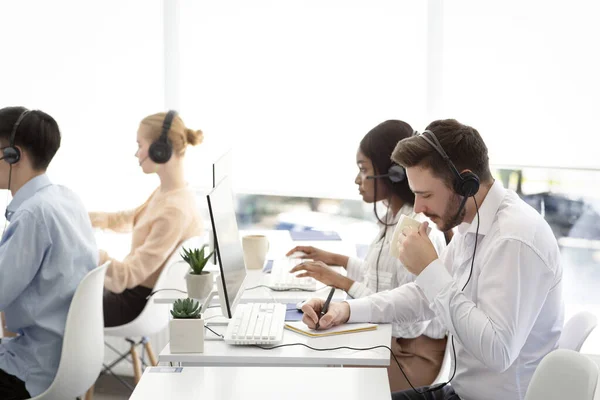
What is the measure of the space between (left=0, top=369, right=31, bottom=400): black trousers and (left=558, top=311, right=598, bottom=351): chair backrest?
1.52 meters

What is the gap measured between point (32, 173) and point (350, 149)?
1823 millimetres

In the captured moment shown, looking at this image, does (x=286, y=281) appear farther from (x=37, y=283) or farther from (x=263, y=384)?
(x=263, y=384)

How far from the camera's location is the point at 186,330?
1.86 metres

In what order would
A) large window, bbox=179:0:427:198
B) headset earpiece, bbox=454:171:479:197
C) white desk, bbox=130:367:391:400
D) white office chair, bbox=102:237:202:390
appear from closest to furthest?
1. white desk, bbox=130:367:391:400
2. headset earpiece, bbox=454:171:479:197
3. white office chair, bbox=102:237:202:390
4. large window, bbox=179:0:427:198

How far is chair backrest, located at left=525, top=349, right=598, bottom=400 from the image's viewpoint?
1438 mm

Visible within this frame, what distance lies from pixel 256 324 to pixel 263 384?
37cm

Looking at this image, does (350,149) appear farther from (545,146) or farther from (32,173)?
(32,173)

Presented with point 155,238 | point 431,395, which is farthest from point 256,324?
point 155,238

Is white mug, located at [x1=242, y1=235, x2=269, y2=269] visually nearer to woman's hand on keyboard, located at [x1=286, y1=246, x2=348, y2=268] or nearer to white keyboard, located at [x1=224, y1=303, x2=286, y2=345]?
woman's hand on keyboard, located at [x1=286, y1=246, x2=348, y2=268]

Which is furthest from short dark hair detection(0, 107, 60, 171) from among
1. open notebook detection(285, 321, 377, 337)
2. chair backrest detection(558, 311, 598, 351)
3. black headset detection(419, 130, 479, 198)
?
chair backrest detection(558, 311, 598, 351)

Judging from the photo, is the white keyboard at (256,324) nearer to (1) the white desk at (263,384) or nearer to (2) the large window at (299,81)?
(1) the white desk at (263,384)

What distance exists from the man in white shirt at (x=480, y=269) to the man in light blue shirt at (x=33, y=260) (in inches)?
32.0

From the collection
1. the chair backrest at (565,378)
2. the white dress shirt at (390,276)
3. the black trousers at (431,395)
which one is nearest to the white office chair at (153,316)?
the white dress shirt at (390,276)

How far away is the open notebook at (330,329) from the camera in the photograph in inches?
79.6
